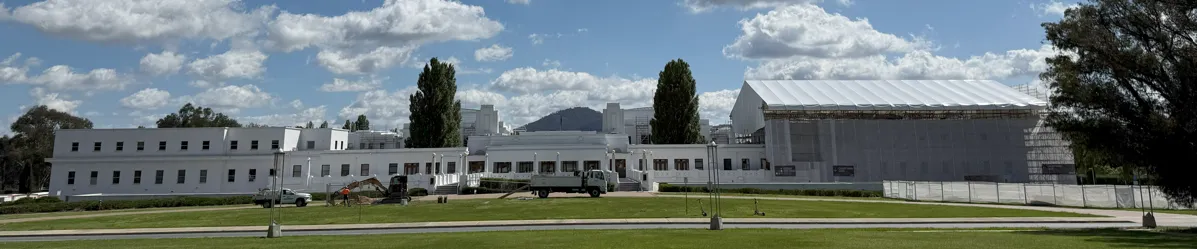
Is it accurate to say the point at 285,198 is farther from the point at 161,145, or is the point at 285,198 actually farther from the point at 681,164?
the point at 681,164

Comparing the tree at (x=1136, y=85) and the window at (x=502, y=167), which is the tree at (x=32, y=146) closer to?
the window at (x=502, y=167)

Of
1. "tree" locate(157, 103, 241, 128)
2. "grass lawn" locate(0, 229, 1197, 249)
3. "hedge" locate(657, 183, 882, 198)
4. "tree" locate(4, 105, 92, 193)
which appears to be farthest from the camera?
"tree" locate(157, 103, 241, 128)

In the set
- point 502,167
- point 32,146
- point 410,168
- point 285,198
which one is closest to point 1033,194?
point 502,167

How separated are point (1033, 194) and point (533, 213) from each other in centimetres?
2791

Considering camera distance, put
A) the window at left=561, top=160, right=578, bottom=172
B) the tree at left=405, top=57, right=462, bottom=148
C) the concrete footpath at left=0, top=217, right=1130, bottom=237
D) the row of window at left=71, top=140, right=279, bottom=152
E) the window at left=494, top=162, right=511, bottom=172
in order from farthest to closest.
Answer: the tree at left=405, top=57, right=462, bottom=148
the row of window at left=71, top=140, right=279, bottom=152
the window at left=494, top=162, right=511, bottom=172
the window at left=561, top=160, right=578, bottom=172
the concrete footpath at left=0, top=217, right=1130, bottom=237

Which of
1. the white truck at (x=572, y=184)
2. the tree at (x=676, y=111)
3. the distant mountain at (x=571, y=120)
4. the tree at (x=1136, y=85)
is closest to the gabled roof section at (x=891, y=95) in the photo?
the tree at (x=676, y=111)

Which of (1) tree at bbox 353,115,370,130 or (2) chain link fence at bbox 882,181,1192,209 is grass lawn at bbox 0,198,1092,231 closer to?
(2) chain link fence at bbox 882,181,1192,209

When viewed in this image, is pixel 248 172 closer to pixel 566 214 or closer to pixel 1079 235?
pixel 566 214

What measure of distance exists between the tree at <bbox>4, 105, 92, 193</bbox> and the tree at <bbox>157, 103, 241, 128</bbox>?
21.2 m

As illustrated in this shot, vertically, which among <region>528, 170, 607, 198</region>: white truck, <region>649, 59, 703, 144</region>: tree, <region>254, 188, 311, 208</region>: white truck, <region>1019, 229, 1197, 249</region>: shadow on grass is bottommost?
<region>1019, 229, 1197, 249</region>: shadow on grass

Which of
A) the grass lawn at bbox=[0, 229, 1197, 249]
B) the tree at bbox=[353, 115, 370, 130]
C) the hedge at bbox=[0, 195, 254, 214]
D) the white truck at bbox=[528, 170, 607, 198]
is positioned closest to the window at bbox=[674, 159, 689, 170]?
the white truck at bbox=[528, 170, 607, 198]

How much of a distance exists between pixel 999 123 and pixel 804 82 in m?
18.2

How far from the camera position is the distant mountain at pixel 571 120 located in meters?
117

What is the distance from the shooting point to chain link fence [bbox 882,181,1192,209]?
110ft
